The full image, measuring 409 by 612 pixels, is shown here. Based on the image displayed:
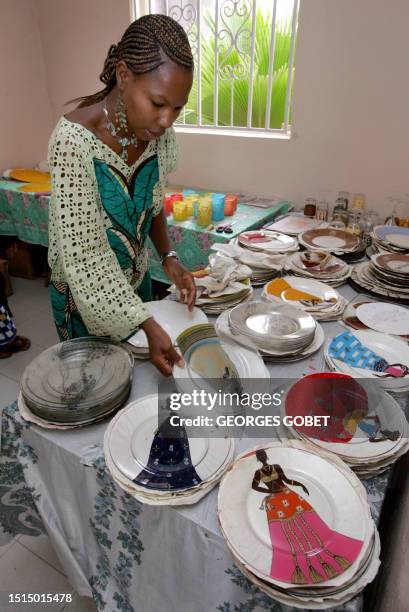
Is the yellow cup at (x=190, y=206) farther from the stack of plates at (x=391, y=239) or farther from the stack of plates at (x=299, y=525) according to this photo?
the stack of plates at (x=299, y=525)

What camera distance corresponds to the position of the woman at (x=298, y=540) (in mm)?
594

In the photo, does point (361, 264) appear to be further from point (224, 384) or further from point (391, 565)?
point (391, 565)

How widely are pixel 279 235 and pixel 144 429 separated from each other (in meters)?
1.36

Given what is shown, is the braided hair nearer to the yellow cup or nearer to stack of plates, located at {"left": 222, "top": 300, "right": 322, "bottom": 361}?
stack of plates, located at {"left": 222, "top": 300, "right": 322, "bottom": 361}

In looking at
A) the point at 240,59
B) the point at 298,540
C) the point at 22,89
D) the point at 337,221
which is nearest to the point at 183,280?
the point at 298,540

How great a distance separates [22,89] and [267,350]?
12.6 ft

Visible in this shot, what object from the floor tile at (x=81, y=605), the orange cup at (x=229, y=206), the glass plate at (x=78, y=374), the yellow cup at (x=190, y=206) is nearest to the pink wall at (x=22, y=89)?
the yellow cup at (x=190, y=206)

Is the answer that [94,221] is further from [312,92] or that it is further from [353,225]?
[312,92]

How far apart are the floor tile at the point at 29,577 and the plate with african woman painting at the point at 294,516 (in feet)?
3.58

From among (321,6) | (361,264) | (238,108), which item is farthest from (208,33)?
(361,264)

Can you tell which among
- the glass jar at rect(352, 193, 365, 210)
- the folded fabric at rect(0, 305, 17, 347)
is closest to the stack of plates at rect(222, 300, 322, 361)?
the glass jar at rect(352, 193, 365, 210)

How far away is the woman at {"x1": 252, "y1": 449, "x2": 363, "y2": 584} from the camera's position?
59 centimetres

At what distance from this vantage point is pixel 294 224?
2.27 meters

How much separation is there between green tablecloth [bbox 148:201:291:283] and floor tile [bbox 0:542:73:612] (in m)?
1.62
